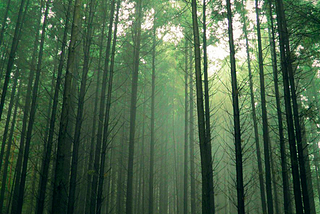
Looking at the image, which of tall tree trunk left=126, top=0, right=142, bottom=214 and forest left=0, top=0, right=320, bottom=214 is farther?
tall tree trunk left=126, top=0, right=142, bottom=214

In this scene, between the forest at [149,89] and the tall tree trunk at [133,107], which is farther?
the tall tree trunk at [133,107]

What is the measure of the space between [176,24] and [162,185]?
433 inches

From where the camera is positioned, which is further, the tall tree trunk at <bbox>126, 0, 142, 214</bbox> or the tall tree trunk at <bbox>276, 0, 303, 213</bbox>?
the tall tree trunk at <bbox>126, 0, 142, 214</bbox>

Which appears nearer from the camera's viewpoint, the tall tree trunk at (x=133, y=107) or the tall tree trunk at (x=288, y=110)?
the tall tree trunk at (x=288, y=110)

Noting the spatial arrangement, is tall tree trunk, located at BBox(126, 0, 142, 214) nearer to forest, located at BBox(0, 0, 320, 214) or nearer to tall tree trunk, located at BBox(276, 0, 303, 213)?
forest, located at BBox(0, 0, 320, 214)

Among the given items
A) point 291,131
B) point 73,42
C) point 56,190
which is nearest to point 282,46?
point 291,131

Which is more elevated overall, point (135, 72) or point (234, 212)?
point (135, 72)

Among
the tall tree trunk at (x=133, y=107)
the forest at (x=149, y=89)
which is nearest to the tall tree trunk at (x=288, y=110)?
the forest at (x=149, y=89)

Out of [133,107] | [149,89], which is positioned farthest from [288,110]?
[149,89]

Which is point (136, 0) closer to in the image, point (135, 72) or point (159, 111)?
point (135, 72)

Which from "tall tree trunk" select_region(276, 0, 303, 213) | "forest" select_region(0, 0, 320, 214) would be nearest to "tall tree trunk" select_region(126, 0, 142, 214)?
"forest" select_region(0, 0, 320, 214)

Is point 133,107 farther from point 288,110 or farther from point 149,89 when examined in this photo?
point 149,89

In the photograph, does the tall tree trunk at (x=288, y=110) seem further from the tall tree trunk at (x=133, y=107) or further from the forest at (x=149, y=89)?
the tall tree trunk at (x=133, y=107)

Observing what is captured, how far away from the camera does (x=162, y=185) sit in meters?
15.8
